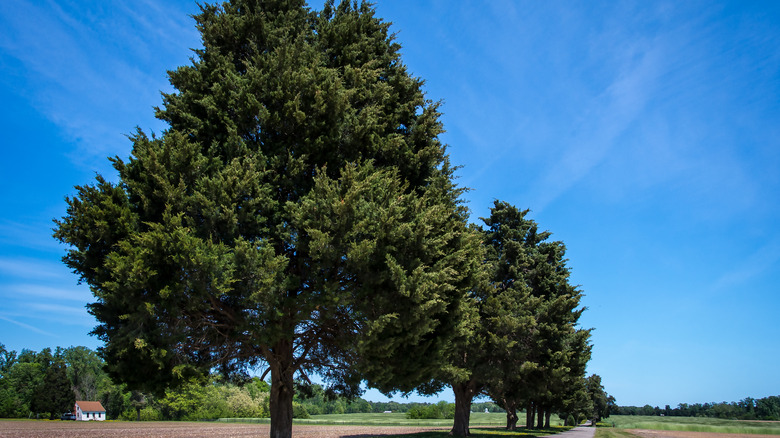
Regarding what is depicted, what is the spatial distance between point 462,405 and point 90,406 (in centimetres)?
7722

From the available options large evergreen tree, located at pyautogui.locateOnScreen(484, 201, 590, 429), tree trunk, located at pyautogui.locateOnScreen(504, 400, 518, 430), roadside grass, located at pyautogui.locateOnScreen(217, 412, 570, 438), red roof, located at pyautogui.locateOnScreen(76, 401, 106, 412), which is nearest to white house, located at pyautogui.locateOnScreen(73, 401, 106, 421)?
red roof, located at pyautogui.locateOnScreen(76, 401, 106, 412)

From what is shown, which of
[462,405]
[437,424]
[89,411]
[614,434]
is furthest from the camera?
[89,411]

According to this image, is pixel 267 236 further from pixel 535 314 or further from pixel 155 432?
pixel 155 432

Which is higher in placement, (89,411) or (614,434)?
(614,434)

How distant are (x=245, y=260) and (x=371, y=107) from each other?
669 centimetres

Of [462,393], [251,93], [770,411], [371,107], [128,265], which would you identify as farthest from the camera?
[770,411]

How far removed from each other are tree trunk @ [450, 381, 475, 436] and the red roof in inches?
2968

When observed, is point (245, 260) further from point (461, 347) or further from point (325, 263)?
point (461, 347)

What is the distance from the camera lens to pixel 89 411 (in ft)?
243

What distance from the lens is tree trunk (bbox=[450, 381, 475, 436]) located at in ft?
89.0

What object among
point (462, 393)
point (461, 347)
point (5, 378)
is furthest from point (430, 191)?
point (5, 378)

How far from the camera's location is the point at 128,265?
32.2ft

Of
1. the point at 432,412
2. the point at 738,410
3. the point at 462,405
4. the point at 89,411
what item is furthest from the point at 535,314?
the point at 738,410

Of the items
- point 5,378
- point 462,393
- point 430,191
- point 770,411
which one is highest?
point 430,191
